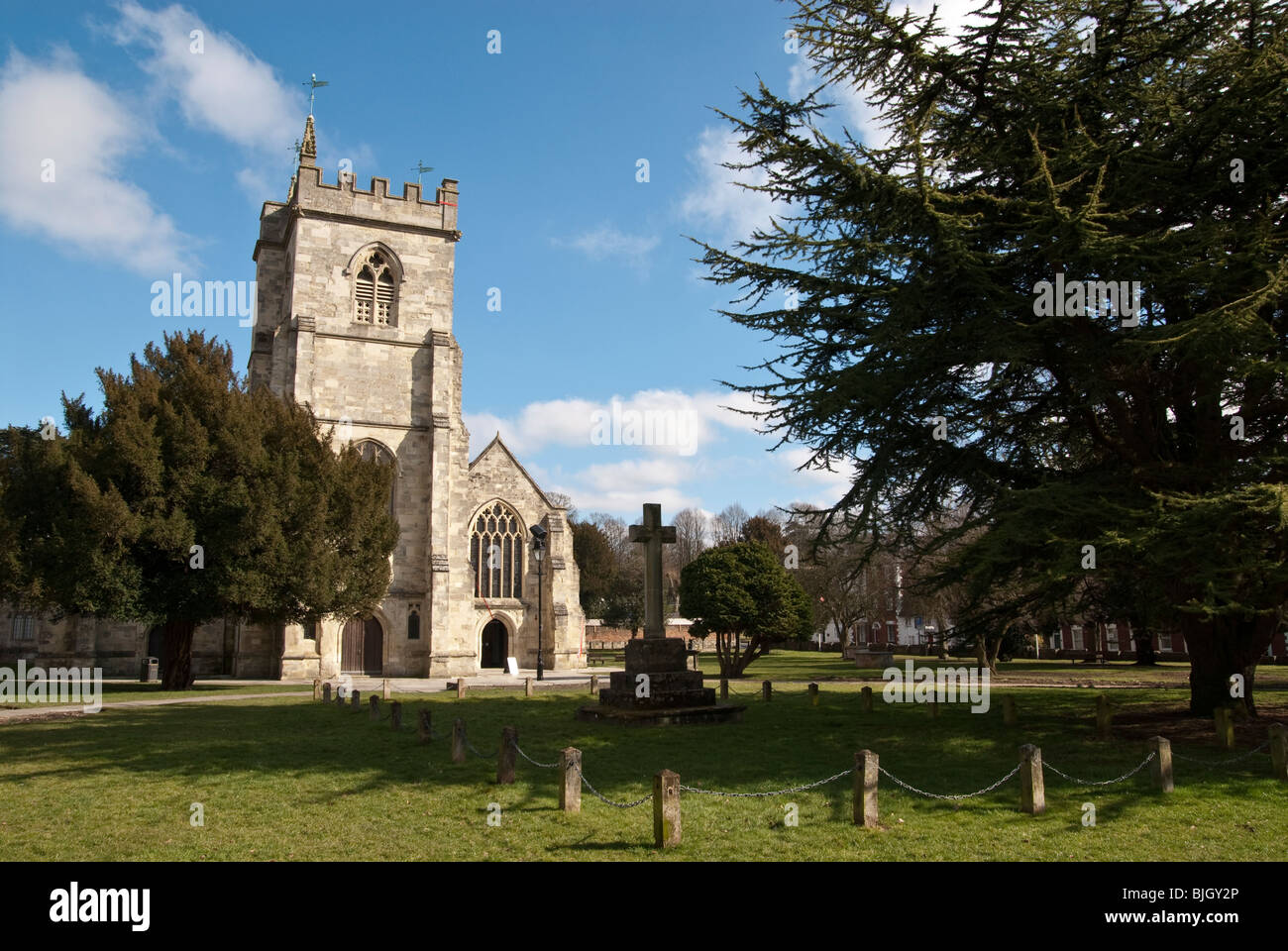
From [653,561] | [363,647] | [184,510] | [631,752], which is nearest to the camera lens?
[631,752]

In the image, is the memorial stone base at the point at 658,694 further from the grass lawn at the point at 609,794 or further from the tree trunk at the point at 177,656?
the tree trunk at the point at 177,656

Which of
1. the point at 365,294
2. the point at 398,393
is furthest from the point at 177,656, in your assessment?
the point at 365,294

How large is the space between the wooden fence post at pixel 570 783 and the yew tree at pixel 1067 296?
240 inches

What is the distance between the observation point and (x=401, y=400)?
33.0m

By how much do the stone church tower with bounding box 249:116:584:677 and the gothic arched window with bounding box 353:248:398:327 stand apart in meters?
0.05

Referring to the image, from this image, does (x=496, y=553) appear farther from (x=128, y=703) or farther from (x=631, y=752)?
(x=631, y=752)

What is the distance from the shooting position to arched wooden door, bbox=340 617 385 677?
1264 inches

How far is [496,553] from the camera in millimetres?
36375

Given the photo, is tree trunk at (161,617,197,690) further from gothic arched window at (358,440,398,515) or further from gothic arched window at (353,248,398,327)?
gothic arched window at (353,248,398,327)

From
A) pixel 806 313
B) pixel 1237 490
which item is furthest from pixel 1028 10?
pixel 1237 490

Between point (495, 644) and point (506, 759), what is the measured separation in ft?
89.1

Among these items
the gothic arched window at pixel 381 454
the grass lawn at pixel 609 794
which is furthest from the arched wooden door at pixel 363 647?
the grass lawn at pixel 609 794

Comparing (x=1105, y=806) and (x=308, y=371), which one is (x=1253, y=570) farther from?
(x=308, y=371)

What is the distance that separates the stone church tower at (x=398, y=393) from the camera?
31609 mm
